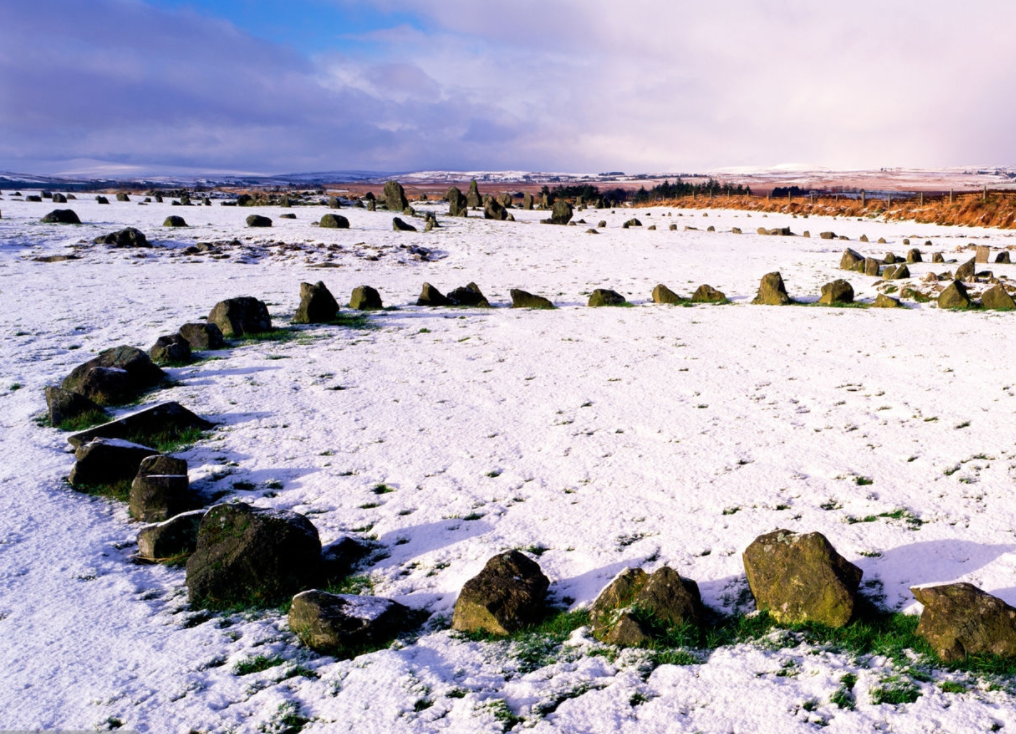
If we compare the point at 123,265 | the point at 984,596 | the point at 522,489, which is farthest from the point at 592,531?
the point at 123,265

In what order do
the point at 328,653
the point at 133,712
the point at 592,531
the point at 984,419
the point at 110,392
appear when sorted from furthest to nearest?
the point at 110,392
the point at 984,419
the point at 592,531
the point at 328,653
the point at 133,712

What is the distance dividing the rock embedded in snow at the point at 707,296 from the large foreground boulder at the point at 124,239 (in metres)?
23.9

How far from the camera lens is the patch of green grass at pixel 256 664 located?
473 centimetres

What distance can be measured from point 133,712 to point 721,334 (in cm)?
1288

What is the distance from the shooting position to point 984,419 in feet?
28.2

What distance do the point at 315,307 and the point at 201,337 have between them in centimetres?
328

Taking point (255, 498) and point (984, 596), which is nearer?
point (984, 596)

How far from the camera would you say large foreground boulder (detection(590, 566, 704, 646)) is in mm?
4840

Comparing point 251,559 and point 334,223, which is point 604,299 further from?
point 334,223

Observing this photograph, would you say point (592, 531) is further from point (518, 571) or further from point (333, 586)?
point (333, 586)

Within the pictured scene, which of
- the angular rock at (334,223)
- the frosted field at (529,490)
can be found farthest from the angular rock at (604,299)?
the angular rock at (334,223)

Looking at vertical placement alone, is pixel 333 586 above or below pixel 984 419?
below

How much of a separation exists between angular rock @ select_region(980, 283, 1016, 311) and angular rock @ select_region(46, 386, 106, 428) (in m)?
19.7

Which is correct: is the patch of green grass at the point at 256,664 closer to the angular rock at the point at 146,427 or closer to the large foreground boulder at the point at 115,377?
the angular rock at the point at 146,427
